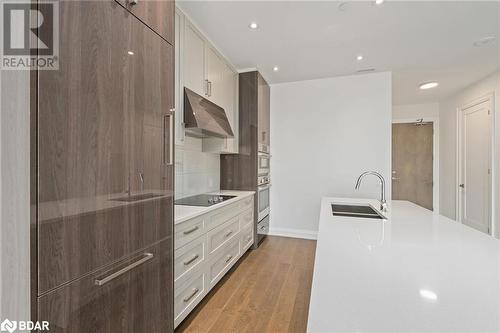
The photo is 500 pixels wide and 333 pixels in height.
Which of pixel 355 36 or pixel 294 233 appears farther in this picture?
pixel 294 233

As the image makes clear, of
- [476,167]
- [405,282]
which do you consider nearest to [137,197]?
[405,282]

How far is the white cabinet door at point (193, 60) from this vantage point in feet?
6.83

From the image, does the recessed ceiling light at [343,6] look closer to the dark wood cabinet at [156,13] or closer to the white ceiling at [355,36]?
the white ceiling at [355,36]

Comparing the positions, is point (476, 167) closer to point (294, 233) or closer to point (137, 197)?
point (294, 233)

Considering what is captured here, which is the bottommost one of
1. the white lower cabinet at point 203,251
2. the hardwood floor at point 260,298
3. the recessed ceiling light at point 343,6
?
the hardwood floor at point 260,298

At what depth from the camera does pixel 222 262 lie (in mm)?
2277

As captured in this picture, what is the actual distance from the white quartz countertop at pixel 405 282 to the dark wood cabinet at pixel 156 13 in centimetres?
144

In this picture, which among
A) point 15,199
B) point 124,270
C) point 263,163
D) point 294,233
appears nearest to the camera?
point 15,199

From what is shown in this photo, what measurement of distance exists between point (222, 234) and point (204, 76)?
163 cm

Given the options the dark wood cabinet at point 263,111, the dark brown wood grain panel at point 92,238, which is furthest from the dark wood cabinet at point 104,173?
the dark wood cabinet at point 263,111

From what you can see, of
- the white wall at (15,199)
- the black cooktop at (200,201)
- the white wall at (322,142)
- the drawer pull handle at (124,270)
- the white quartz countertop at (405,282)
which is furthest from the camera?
the white wall at (322,142)

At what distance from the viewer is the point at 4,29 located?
2.55ft

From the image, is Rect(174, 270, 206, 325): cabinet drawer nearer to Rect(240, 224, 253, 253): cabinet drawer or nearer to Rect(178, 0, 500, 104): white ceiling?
Rect(240, 224, 253, 253): cabinet drawer

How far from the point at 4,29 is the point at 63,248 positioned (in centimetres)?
79
